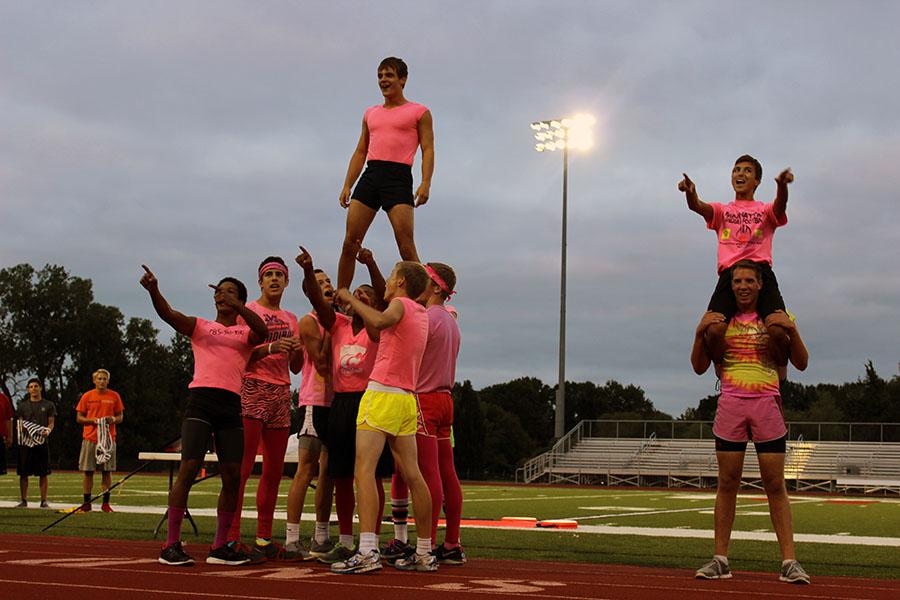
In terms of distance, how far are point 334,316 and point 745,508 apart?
14.4 meters

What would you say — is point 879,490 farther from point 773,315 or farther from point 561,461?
point 773,315

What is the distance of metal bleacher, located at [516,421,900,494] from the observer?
3750 centimetres

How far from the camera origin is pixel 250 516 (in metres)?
13.8

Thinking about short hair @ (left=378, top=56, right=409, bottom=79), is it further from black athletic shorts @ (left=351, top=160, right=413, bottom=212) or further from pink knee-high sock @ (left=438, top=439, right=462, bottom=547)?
pink knee-high sock @ (left=438, top=439, right=462, bottom=547)

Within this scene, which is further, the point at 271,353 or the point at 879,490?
the point at 879,490

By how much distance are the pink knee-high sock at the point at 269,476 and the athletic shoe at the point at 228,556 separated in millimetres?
481

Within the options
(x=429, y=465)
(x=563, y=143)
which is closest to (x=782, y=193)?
(x=429, y=465)

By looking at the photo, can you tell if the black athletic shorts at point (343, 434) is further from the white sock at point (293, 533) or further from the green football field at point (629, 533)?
the green football field at point (629, 533)

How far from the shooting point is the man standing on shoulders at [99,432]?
14.3 metres

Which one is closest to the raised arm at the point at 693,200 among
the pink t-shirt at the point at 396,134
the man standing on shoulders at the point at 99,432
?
the pink t-shirt at the point at 396,134

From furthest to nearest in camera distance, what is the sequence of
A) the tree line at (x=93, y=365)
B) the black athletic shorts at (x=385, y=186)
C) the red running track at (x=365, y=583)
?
the tree line at (x=93, y=365) < the black athletic shorts at (x=385, y=186) < the red running track at (x=365, y=583)

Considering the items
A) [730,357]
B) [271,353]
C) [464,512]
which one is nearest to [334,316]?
[271,353]

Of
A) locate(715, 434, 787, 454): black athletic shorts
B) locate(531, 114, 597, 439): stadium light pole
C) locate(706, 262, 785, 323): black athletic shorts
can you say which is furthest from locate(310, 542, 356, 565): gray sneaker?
locate(531, 114, 597, 439): stadium light pole

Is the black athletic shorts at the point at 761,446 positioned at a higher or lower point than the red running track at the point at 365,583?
higher
